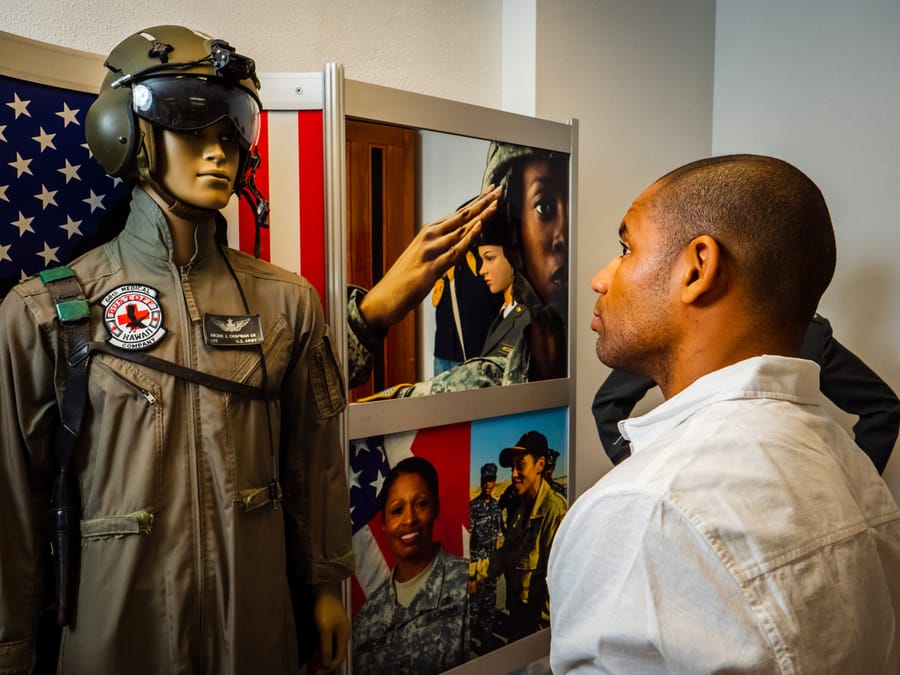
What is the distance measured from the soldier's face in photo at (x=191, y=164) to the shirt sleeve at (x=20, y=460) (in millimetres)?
326

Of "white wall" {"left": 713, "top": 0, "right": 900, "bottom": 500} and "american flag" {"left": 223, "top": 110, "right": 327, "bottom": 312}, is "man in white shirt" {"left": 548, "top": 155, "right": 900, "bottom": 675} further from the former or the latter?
"white wall" {"left": 713, "top": 0, "right": 900, "bottom": 500}

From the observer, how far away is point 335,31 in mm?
2137

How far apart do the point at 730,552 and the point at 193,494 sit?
93 centimetres

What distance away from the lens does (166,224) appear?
126 cm

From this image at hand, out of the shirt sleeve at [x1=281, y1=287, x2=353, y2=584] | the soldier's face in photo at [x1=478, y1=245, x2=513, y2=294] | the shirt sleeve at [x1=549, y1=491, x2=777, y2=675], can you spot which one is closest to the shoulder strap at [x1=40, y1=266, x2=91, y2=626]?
the shirt sleeve at [x1=281, y1=287, x2=353, y2=584]

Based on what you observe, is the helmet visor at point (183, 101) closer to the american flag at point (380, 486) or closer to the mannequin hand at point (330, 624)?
the american flag at point (380, 486)

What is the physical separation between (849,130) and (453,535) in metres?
2.31

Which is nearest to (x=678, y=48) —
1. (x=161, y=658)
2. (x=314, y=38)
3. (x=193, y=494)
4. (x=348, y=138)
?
(x=314, y=38)

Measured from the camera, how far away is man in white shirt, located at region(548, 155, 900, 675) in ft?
2.09

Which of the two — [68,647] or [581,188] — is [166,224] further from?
[581,188]

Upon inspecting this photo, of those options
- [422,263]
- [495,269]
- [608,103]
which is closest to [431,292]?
[422,263]

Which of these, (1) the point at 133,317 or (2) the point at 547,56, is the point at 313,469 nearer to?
(1) the point at 133,317

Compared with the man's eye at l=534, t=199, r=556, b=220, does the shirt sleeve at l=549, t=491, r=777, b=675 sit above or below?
below

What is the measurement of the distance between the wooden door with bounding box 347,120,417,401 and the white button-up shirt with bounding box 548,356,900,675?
43.1 inches
